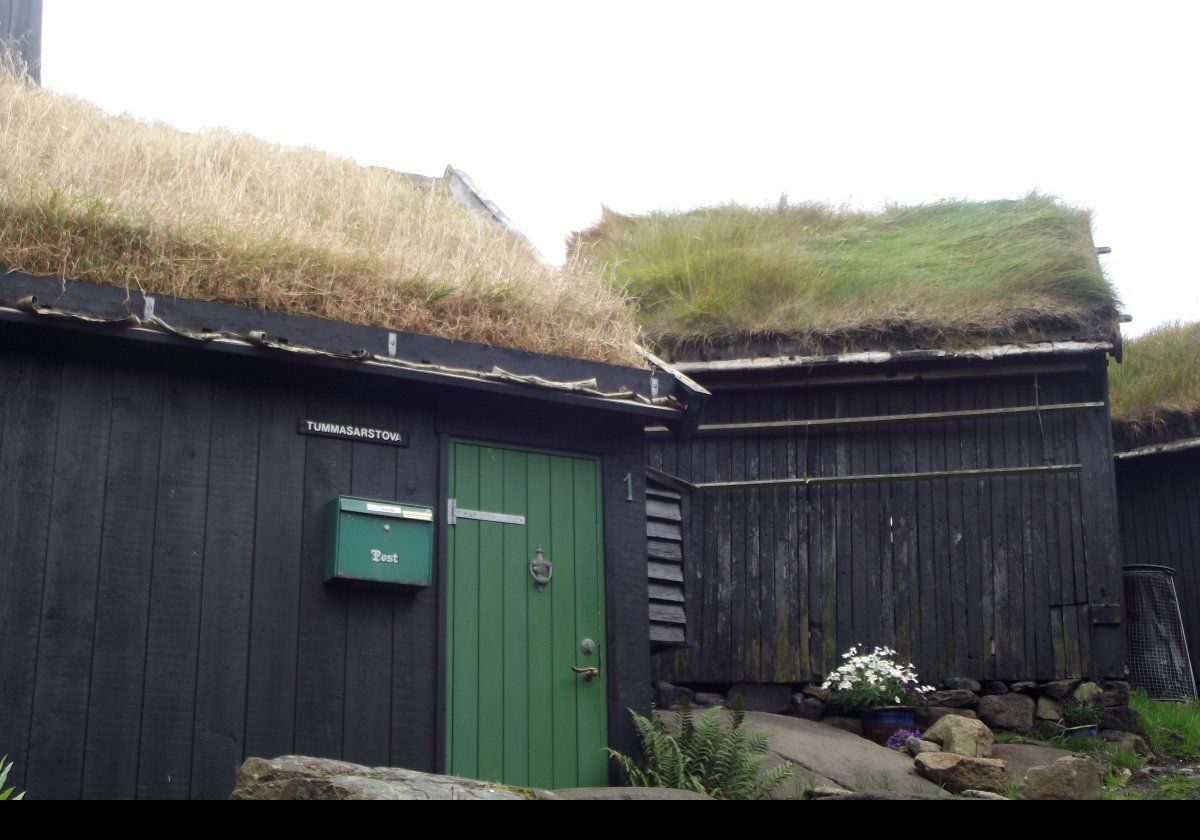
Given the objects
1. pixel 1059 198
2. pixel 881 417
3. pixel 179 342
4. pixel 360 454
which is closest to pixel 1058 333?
pixel 881 417

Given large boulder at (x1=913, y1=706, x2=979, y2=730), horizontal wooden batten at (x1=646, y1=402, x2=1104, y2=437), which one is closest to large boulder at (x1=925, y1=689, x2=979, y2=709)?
large boulder at (x1=913, y1=706, x2=979, y2=730)

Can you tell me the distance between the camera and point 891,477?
12.7m

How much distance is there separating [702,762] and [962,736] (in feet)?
10.9

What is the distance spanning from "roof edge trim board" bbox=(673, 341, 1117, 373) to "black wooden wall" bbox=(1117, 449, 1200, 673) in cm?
385

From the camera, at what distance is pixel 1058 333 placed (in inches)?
493

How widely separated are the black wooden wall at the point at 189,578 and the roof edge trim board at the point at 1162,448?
10.3 meters

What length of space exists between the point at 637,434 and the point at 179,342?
3.31m

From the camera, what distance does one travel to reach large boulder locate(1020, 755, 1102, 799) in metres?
8.21

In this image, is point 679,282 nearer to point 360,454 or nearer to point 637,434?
point 637,434

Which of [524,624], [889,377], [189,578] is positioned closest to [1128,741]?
[889,377]

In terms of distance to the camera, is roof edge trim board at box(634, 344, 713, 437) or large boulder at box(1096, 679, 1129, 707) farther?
large boulder at box(1096, 679, 1129, 707)

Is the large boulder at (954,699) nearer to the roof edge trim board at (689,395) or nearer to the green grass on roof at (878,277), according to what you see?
the green grass on roof at (878,277)

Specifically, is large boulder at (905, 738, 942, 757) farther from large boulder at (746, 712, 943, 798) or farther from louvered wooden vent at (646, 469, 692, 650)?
louvered wooden vent at (646, 469, 692, 650)

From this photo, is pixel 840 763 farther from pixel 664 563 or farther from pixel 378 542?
pixel 378 542
